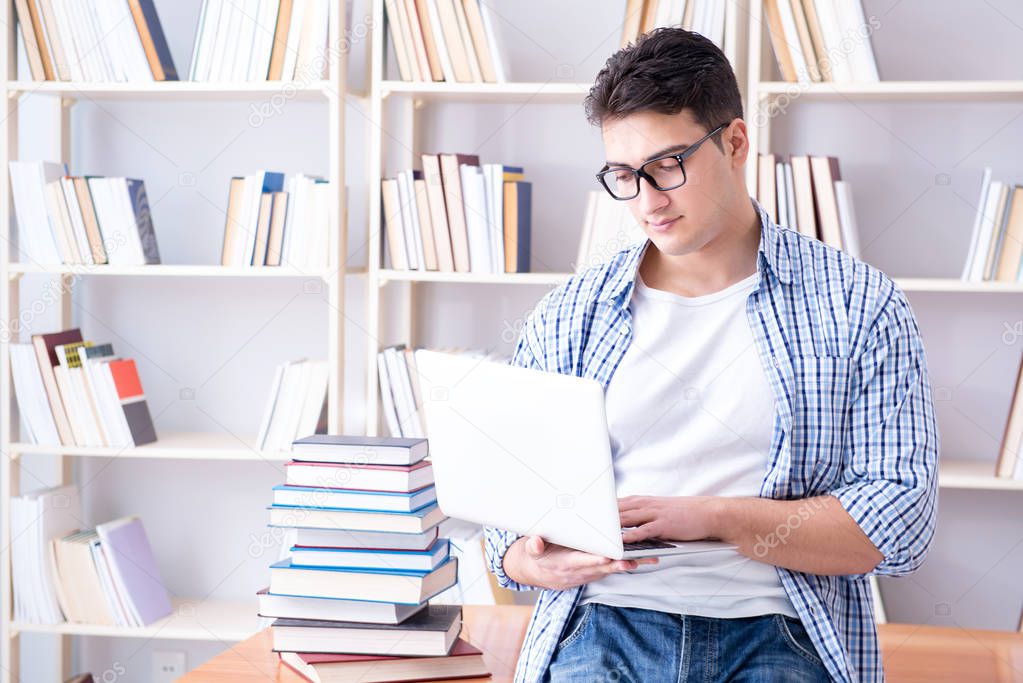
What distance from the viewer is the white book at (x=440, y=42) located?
7.38ft

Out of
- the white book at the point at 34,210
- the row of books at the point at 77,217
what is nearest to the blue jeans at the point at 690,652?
the row of books at the point at 77,217

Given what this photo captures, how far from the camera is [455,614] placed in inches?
59.7

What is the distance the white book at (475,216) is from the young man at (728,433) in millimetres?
898

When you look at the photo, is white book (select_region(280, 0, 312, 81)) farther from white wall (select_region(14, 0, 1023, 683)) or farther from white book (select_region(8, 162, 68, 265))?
white book (select_region(8, 162, 68, 265))

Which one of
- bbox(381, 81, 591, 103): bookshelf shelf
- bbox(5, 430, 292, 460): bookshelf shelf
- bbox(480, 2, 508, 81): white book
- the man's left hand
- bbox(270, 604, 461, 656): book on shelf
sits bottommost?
bbox(270, 604, 461, 656): book on shelf

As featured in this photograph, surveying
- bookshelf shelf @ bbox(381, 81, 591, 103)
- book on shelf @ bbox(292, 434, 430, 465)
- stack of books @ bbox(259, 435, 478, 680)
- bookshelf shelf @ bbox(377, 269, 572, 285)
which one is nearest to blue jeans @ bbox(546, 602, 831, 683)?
stack of books @ bbox(259, 435, 478, 680)

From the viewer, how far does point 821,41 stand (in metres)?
2.16

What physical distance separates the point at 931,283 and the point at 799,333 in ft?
3.20

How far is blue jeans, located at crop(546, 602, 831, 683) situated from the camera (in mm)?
1243

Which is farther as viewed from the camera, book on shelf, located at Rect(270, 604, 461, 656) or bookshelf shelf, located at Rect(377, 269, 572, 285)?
bookshelf shelf, located at Rect(377, 269, 572, 285)

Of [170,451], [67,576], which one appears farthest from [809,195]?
[67,576]

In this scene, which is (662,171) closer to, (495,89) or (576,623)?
(576,623)

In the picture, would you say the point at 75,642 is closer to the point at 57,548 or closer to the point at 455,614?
the point at 57,548

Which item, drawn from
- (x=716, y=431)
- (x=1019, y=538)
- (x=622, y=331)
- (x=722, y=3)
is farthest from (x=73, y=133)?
(x=1019, y=538)
